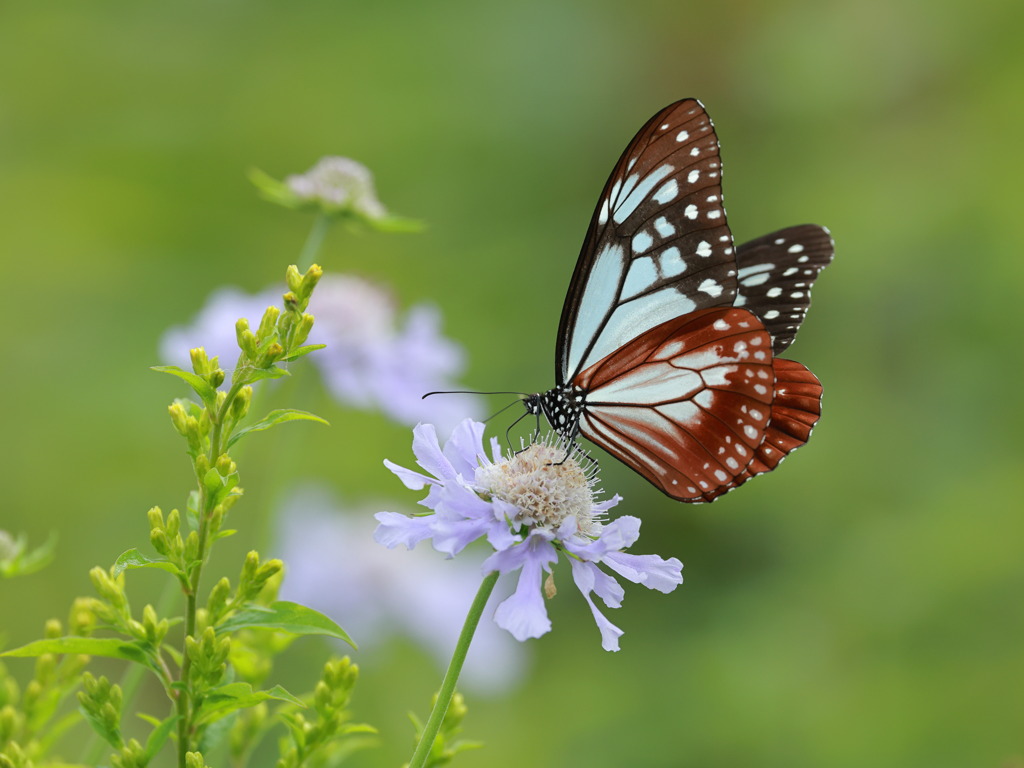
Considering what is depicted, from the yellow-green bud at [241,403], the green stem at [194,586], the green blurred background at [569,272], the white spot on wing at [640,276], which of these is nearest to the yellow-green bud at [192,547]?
the green stem at [194,586]

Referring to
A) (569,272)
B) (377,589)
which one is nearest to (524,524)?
(377,589)

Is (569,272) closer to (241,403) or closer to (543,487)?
(543,487)

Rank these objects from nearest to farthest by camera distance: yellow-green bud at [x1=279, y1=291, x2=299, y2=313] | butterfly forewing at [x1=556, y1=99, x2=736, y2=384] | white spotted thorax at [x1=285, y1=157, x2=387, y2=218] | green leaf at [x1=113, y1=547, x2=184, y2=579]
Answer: green leaf at [x1=113, y1=547, x2=184, y2=579] < yellow-green bud at [x1=279, y1=291, x2=299, y2=313] < butterfly forewing at [x1=556, y1=99, x2=736, y2=384] < white spotted thorax at [x1=285, y1=157, x2=387, y2=218]

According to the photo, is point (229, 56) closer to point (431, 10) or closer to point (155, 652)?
point (431, 10)

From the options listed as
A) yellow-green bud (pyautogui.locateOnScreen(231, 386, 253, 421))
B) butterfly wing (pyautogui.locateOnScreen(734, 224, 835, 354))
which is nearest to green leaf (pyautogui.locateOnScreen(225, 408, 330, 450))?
yellow-green bud (pyautogui.locateOnScreen(231, 386, 253, 421))

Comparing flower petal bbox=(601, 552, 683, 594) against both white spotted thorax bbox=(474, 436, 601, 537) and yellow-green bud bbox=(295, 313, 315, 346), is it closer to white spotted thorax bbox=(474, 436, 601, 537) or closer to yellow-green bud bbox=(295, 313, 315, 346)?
white spotted thorax bbox=(474, 436, 601, 537)

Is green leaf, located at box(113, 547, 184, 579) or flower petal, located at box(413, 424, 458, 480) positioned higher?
flower petal, located at box(413, 424, 458, 480)
